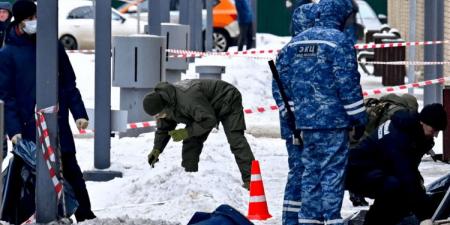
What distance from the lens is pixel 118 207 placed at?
11.4m

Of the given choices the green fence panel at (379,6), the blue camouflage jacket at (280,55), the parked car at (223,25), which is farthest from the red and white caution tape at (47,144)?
the green fence panel at (379,6)

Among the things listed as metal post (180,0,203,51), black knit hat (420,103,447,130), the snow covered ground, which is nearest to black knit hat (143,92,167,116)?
the snow covered ground

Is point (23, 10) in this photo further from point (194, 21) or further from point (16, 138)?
point (194, 21)

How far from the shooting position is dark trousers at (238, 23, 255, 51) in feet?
105

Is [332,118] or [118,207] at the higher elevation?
[332,118]

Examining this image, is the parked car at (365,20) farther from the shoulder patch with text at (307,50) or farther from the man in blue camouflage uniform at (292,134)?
the shoulder patch with text at (307,50)

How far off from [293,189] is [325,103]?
76 cm

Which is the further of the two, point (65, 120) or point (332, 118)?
point (65, 120)

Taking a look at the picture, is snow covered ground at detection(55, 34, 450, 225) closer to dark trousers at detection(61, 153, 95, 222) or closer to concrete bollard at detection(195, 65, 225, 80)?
dark trousers at detection(61, 153, 95, 222)

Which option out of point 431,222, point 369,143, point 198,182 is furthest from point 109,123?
point 431,222

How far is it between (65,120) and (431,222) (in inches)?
104

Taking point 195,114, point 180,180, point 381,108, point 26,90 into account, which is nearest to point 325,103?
point 381,108

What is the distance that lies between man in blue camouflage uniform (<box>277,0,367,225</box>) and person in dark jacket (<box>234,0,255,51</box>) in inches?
883

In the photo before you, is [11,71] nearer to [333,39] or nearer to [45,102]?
[45,102]
